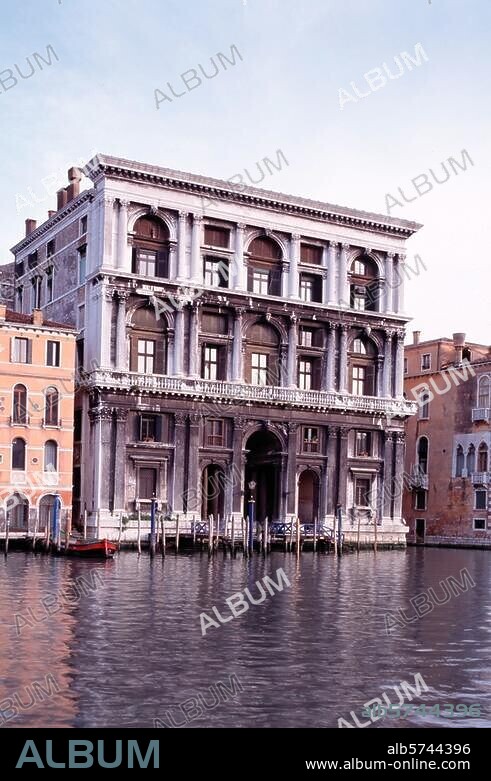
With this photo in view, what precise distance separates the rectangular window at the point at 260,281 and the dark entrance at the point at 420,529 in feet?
59.4

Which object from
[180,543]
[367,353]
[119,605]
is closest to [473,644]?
[119,605]

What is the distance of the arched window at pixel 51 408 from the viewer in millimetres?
43375

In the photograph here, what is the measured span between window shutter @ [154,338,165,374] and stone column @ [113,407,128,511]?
111 inches

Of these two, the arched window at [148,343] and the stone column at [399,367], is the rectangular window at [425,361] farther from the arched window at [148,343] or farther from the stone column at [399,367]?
the arched window at [148,343]

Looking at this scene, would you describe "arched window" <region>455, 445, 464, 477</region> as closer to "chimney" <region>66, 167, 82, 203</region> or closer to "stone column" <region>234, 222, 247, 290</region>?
"stone column" <region>234, 222, 247, 290</region>

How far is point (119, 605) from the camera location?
23.3m

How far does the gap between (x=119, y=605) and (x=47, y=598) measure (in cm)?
182

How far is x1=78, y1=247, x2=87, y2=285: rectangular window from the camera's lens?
47.8m

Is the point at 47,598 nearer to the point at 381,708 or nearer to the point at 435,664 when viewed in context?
the point at 435,664

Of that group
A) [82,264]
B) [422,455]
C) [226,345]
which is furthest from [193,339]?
[422,455]

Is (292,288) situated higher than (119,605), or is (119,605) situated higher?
(292,288)

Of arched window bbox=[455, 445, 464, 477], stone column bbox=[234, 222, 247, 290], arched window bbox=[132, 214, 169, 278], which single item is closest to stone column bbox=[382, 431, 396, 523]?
arched window bbox=[455, 445, 464, 477]

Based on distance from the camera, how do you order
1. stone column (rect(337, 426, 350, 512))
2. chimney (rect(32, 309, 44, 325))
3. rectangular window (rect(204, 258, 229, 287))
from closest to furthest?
1. chimney (rect(32, 309, 44, 325))
2. rectangular window (rect(204, 258, 229, 287))
3. stone column (rect(337, 426, 350, 512))

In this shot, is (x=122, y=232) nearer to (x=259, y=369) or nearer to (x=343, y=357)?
(x=259, y=369)
